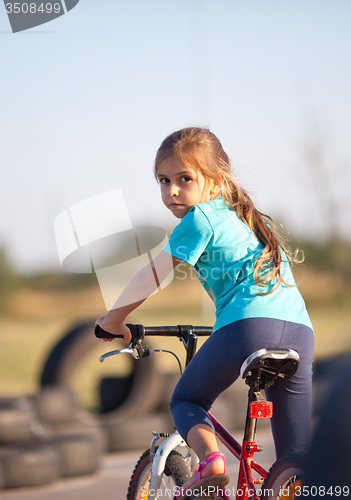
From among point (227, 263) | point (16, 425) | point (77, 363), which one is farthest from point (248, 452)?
point (77, 363)

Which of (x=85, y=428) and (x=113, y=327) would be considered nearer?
(x=113, y=327)

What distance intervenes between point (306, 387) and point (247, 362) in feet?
1.23

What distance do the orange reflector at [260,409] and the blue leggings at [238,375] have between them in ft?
0.39

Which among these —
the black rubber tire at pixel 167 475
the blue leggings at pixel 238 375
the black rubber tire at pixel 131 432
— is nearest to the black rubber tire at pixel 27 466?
the black rubber tire at pixel 131 432

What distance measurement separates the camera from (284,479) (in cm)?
175

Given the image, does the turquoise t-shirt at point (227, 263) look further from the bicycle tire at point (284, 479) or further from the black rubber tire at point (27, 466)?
the black rubber tire at point (27, 466)

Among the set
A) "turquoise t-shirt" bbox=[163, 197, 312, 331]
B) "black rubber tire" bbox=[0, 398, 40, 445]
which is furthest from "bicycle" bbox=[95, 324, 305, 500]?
"black rubber tire" bbox=[0, 398, 40, 445]

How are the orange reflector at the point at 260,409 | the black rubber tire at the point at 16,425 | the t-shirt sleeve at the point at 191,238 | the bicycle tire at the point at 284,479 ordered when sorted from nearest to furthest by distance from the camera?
the bicycle tire at the point at 284,479 → the orange reflector at the point at 260,409 → the t-shirt sleeve at the point at 191,238 → the black rubber tire at the point at 16,425

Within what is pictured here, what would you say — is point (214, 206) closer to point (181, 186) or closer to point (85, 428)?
point (181, 186)

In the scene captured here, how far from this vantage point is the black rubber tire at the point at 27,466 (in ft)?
11.6

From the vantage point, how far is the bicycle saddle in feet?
5.89

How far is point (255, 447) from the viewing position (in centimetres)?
190

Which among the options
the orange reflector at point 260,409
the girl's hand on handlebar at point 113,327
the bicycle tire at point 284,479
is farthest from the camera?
the girl's hand on handlebar at point 113,327

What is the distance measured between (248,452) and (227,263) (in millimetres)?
659
